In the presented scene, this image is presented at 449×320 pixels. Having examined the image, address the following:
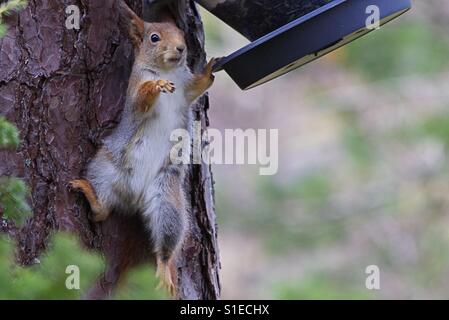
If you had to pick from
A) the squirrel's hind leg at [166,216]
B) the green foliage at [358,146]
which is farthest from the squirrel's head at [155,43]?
the green foliage at [358,146]

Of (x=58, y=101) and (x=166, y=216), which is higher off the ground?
(x=58, y=101)

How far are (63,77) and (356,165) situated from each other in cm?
380

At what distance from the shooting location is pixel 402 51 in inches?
231

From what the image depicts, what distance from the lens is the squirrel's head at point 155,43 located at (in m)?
2.41

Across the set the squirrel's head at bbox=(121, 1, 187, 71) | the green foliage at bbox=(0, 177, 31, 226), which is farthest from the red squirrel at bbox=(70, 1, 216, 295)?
the green foliage at bbox=(0, 177, 31, 226)

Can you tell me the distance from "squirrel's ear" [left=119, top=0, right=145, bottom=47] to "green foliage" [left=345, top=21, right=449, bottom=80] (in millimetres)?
3610

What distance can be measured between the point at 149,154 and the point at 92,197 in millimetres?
187

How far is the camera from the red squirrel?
7.84 feet

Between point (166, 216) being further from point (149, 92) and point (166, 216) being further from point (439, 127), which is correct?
point (439, 127)

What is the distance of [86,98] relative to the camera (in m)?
2.46

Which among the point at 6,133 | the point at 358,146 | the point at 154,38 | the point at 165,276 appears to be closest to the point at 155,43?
the point at 154,38

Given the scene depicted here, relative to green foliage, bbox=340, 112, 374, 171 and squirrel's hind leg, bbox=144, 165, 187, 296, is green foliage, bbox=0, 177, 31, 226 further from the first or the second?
green foliage, bbox=340, 112, 374, 171
